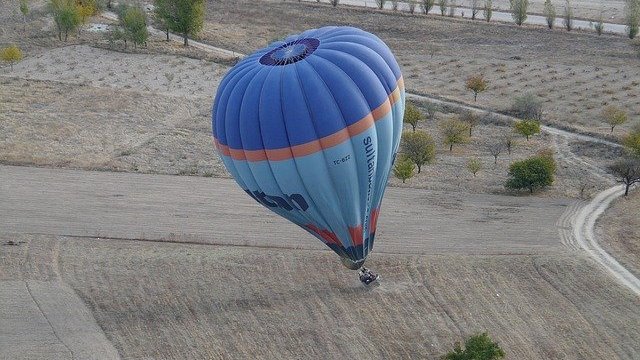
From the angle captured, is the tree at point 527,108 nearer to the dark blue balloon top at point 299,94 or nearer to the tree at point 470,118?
the tree at point 470,118

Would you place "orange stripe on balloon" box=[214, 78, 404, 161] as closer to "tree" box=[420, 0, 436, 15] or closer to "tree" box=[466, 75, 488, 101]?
"tree" box=[466, 75, 488, 101]

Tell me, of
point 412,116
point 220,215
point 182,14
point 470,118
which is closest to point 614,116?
point 470,118

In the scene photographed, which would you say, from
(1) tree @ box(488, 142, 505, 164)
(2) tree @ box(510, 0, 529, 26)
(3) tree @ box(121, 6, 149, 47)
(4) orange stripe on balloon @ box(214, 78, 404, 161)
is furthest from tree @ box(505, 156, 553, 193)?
(2) tree @ box(510, 0, 529, 26)

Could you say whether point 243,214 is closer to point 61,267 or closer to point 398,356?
point 61,267

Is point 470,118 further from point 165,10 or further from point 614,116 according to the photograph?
point 165,10

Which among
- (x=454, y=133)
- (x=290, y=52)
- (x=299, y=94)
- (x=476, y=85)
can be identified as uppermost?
(x=290, y=52)

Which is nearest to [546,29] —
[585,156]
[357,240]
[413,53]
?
[413,53]

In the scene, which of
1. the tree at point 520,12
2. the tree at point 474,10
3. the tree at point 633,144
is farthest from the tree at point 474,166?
the tree at point 474,10
